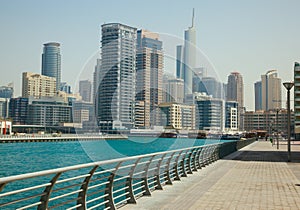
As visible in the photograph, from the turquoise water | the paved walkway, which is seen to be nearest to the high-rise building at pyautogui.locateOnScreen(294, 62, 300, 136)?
the turquoise water

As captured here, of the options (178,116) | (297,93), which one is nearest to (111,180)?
(178,116)

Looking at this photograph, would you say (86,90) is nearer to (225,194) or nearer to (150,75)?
(150,75)

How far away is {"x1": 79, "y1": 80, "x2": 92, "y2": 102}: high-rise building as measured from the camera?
1245cm

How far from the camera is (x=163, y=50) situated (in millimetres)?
14953

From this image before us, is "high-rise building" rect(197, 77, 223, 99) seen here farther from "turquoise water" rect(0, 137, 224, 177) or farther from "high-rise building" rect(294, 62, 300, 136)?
"high-rise building" rect(294, 62, 300, 136)

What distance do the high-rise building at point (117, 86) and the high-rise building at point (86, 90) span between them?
0.49 meters

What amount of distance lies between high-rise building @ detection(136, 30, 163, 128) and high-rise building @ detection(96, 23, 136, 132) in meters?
0.32

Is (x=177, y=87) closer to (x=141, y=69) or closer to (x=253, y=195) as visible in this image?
(x=141, y=69)

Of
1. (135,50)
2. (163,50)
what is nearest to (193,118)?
(135,50)

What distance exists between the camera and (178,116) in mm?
19172

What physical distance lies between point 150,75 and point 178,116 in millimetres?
3027

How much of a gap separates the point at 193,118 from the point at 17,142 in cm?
Result: 10112

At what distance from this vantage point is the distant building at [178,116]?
60.3 ft

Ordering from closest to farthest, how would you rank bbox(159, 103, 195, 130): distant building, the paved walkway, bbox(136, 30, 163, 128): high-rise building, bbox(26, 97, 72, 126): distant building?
the paved walkway
bbox(136, 30, 163, 128): high-rise building
bbox(159, 103, 195, 130): distant building
bbox(26, 97, 72, 126): distant building
